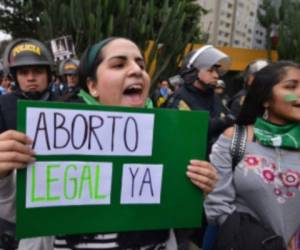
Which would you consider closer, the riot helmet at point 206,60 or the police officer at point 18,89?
the police officer at point 18,89

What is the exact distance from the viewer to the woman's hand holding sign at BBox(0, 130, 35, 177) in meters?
1.28

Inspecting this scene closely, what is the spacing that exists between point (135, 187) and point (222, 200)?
0.68 m

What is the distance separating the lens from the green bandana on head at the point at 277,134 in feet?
6.61

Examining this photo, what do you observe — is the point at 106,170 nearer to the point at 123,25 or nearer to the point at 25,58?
the point at 25,58

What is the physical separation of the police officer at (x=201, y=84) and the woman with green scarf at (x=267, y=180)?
1245 millimetres

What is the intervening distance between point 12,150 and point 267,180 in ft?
3.88

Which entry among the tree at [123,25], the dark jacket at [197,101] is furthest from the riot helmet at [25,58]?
the tree at [123,25]

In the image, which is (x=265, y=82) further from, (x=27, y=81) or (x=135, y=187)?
(x=27, y=81)

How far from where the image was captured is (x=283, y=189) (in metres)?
1.99

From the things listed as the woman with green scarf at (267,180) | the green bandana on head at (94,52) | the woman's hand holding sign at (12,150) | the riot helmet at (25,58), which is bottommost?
the woman with green scarf at (267,180)

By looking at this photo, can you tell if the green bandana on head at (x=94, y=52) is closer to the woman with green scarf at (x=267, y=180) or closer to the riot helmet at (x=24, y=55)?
the woman with green scarf at (x=267, y=180)

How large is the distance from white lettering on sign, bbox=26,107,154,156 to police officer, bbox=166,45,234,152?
1.84m

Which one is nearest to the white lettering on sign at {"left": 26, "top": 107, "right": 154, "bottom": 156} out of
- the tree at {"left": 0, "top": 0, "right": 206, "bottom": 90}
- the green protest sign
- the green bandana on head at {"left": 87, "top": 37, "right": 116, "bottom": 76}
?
the green protest sign

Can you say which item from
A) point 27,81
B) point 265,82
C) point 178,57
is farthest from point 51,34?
point 265,82
